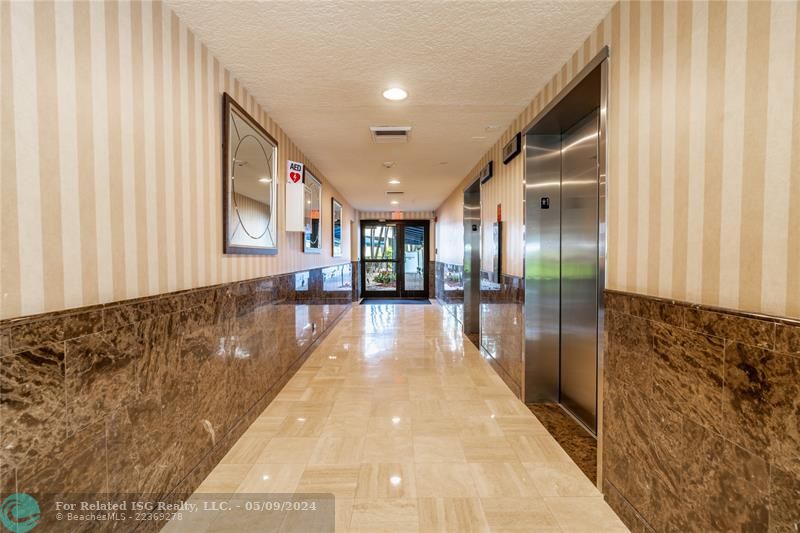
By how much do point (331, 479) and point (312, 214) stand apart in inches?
147

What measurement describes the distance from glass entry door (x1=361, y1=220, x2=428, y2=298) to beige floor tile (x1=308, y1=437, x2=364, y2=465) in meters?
9.01

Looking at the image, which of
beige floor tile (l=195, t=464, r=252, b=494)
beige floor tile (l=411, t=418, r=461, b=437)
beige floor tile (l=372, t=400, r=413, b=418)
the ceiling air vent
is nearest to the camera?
beige floor tile (l=195, t=464, r=252, b=494)

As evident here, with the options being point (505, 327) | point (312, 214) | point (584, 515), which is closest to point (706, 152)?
point (584, 515)

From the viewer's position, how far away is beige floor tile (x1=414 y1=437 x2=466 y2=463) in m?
2.39

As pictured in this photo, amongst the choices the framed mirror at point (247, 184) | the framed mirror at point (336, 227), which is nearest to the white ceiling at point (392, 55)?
the framed mirror at point (247, 184)

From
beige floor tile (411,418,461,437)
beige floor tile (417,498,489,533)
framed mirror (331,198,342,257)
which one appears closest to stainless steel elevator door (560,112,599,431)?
beige floor tile (411,418,461,437)

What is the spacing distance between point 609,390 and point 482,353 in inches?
119

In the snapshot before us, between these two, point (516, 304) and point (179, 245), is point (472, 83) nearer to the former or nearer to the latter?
point (516, 304)

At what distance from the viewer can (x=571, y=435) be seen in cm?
275

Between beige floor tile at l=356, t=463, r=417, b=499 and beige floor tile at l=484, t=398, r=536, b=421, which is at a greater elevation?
beige floor tile at l=356, t=463, r=417, b=499

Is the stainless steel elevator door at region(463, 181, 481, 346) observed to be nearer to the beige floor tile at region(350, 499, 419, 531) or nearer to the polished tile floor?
the polished tile floor

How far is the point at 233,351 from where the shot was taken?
8.63 ft

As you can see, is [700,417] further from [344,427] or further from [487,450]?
[344,427]

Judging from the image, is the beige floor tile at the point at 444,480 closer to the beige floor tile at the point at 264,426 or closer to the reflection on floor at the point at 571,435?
the reflection on floor at the point at 571,435
